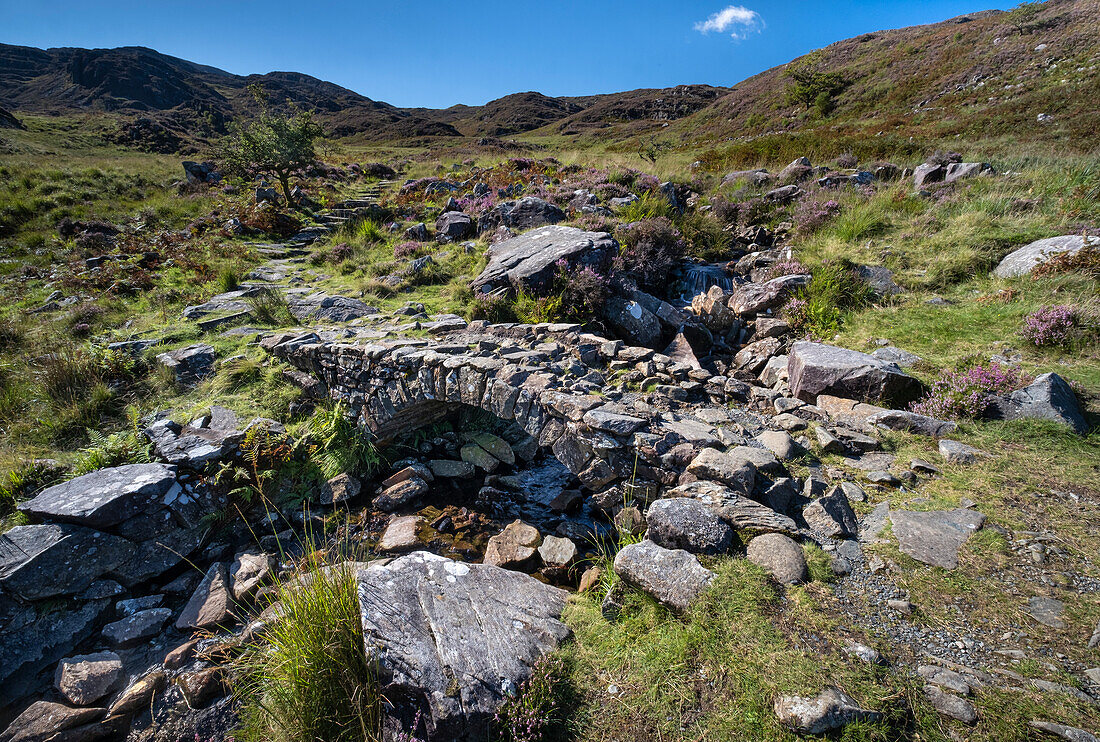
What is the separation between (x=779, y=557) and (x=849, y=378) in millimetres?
3564

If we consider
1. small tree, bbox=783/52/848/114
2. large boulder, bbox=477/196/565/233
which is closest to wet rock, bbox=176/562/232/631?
large boulder, bbox=477/196/565/233

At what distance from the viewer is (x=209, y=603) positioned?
5.04 m

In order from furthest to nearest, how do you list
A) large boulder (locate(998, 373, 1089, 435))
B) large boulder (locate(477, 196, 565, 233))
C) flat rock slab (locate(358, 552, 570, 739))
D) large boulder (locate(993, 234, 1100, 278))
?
large boulder (locate(477, 196, 565, 233)) → large boulder (locate(993, 234, 1100, 278)) → large boulder (locate(998, 373, 1089, 435)) → flat rock slab (locate(358, 552, 570, 739))

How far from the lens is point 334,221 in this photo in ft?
54.7

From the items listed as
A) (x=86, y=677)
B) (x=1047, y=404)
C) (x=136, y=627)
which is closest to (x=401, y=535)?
(x=136, y=627)

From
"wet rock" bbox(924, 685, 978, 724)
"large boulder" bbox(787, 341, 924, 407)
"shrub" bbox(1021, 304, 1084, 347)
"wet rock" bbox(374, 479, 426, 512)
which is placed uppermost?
"shrub" bbox(1021, 304, 1084, 347)

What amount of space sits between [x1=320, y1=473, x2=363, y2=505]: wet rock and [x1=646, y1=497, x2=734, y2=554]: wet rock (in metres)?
5.11

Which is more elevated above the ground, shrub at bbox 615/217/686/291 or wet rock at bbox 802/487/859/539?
shrub at bbox 615/217/686/291

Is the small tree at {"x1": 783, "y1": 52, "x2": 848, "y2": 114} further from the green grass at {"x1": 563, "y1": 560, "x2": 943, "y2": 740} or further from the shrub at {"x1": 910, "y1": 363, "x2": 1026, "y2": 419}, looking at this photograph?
the green grass at {"x1": 563, "y1": 560, "x2": 943, "y2": 740}

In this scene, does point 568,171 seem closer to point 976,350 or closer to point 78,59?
point 976,350

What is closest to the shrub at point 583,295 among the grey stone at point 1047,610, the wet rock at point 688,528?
the wet rock at point 688,528

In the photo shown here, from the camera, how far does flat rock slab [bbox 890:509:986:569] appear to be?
10.5 feet

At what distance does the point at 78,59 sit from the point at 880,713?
442 ft

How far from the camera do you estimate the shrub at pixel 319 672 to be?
2828 mm
